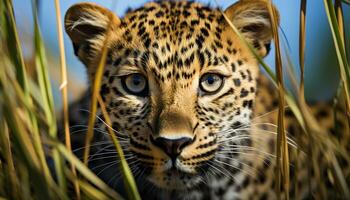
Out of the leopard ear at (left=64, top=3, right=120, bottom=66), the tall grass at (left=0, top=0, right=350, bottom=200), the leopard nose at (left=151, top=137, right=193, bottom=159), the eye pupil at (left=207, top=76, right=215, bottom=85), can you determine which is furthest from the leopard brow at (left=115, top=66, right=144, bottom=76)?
the tall grass at (left=0, top=0, right=350, bottom=200)

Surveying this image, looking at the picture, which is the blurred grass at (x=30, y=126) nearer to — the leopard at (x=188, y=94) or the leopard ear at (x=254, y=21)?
the leopard at (x=188, y=94)

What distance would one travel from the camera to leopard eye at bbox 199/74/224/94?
3533mm

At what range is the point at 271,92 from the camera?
12.9 feet

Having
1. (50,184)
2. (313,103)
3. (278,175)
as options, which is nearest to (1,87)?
(50,184)

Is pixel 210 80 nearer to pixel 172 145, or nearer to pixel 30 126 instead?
pixel 172 145

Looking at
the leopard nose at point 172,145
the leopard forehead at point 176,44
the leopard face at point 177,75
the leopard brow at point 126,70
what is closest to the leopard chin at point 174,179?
the leopard face at point 177,75

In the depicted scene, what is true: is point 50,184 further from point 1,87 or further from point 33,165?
point 1,87

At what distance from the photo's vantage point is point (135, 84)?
11.6 ft

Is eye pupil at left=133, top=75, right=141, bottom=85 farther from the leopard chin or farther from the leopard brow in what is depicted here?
the leopard chin

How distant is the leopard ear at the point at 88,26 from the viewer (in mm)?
3607

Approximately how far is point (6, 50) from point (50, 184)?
0.57 m

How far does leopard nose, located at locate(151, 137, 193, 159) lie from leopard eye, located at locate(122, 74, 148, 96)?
495 mm

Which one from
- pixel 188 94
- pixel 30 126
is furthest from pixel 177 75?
pixel 30 126

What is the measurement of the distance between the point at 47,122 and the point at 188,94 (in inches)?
43.7
